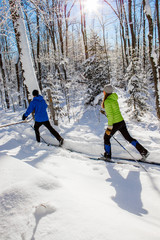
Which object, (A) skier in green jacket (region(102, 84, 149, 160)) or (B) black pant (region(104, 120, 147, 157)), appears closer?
(A) skier in green jacket (region(102, 84, 149, 160))

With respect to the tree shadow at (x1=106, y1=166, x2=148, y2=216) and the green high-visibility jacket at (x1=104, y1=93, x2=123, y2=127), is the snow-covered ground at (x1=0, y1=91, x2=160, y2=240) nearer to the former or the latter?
the tree shadow at (x1=106, y1=166, x2=148, y2=216)

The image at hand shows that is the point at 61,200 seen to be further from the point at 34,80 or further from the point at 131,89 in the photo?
the point at 131,89

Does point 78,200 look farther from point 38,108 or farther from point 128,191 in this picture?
point 38,108

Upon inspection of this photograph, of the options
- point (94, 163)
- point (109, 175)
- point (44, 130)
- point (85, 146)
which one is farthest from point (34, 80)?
point (109, 175)

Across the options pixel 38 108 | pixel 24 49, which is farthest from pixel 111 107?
pixel 24 49

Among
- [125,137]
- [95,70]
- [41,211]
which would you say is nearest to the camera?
[41,211]

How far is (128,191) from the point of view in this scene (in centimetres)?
289

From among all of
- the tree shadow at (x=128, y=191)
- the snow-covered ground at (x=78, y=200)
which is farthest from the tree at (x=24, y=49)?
the tree shadow at (x=128, y=191)

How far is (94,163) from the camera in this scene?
4348 mm

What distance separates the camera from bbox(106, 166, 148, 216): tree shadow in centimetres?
238

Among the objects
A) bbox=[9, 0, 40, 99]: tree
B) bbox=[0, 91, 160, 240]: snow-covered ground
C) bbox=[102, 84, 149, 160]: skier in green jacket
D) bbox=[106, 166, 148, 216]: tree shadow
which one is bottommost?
bbox=[106, 166, 148, 216]: tree shadow

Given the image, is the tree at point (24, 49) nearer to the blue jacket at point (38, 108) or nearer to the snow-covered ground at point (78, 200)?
the blue jacket at point (38, 108)

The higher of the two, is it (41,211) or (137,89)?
(137,89)

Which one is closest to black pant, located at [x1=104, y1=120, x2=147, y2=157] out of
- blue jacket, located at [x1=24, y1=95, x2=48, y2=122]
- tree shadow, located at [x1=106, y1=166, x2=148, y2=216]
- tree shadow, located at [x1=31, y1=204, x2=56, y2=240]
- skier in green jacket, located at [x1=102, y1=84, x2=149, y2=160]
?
skier in green jacket, located at [x1=102, y1=84, x2=149, y2=160]
